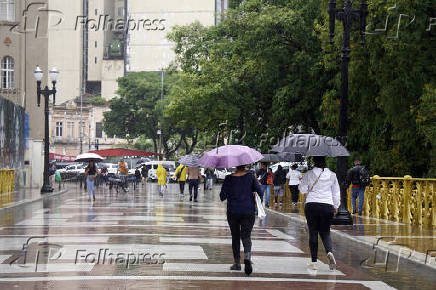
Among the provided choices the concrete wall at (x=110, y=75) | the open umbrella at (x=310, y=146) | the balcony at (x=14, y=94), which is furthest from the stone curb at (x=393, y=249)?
the concrete wall at (x=110, y=75)

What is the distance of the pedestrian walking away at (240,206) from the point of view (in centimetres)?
1161

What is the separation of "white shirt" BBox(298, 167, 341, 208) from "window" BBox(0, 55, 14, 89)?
1687 inches

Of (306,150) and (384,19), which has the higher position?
(384,19)

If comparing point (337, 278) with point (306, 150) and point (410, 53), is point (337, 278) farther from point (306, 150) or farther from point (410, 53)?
point (410, 53)

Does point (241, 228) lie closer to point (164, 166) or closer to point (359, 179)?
point (359, 179)

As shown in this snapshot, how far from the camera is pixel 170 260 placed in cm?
1268

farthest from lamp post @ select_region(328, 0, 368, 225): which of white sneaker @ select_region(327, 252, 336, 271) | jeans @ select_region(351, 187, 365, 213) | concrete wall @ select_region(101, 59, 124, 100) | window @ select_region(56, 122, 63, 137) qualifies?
concrete wall @ select_region(101, 59, 124, 100)

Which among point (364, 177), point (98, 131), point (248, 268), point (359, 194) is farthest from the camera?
point (98, 131)

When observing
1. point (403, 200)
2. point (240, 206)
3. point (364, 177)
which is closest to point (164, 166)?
point (364, 177)

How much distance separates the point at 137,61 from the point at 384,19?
95.6 metres

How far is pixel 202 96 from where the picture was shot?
1864 inches

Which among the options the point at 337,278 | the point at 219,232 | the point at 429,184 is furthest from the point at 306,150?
the point at 429,184

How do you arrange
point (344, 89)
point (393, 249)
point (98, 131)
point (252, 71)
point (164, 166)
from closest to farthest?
point (393, 249)
point (344, 89)
point (252, 71)
point (164, 166)
point (98, 131)

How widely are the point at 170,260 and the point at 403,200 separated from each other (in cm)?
1175
